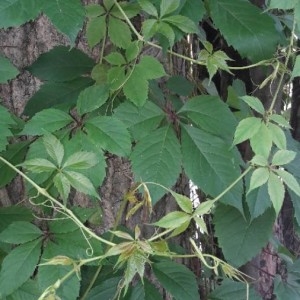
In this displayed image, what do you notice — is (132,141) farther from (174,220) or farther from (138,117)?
(174,220)

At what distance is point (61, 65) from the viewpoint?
3.32ft

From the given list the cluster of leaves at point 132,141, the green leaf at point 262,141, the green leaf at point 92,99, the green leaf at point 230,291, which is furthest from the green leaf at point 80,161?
the green leaf at point 230,291

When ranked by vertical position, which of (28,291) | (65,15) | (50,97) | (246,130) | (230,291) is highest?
(65,15)

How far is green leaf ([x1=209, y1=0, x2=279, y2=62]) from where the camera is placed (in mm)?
927

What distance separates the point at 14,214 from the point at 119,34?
37cm

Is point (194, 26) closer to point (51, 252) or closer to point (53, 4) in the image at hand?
point (53, 4)

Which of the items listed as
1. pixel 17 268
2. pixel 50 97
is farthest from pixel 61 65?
pixel 17 268

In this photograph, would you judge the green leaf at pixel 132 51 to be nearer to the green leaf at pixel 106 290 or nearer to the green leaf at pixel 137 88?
the green leaf at pixel 137 88

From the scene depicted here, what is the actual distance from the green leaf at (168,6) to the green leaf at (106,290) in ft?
1.50

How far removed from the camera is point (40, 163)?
2.54 ft

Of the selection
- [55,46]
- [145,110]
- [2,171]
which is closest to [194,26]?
[145,110]

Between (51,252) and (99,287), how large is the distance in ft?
0.48

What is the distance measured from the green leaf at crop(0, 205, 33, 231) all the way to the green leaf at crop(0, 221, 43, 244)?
8cm

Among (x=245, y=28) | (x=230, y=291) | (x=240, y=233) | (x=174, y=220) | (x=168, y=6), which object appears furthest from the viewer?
(x=230, y=291)
